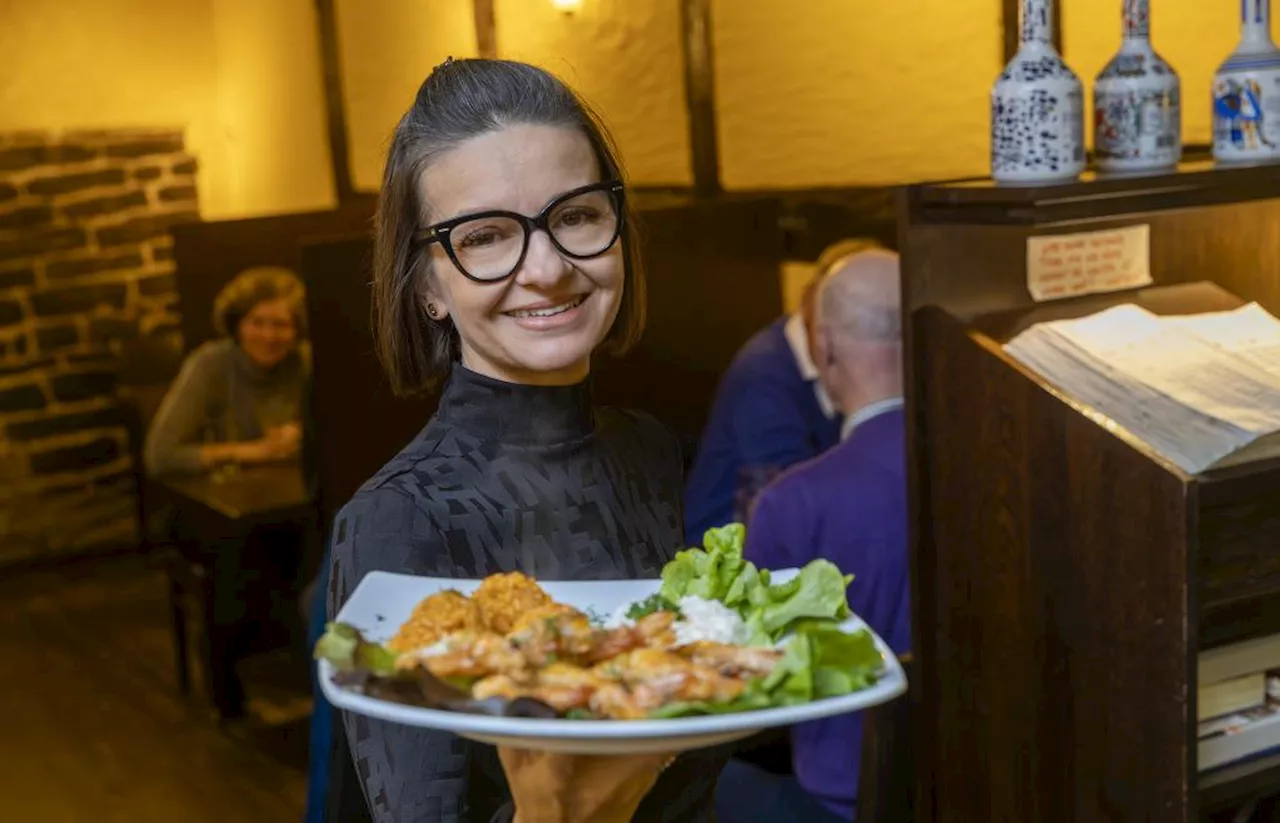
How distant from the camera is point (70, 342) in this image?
7105mm

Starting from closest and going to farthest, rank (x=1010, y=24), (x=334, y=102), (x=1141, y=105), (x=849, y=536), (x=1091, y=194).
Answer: (x=1091, y=194) < (x=1141, y=105) < (x=849, y=536) < (x=1010, y=24) < (x=334, y=102)

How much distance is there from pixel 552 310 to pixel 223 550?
3801mm

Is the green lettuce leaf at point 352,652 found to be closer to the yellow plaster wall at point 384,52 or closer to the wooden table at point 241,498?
the wooden table at point 241,498

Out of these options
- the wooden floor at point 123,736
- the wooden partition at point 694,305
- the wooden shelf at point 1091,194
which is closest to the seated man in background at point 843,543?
the wooden shelf at point 1091,194

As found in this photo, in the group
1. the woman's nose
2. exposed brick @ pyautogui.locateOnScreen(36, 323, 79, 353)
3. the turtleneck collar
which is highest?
the woman's nose

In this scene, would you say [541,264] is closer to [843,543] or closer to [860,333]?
Result: [843,543]

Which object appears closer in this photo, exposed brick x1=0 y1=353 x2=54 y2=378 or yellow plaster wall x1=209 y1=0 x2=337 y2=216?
yellow plaster wall x1=209 y1=0 x2=337 y2=216

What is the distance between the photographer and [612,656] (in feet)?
3.52

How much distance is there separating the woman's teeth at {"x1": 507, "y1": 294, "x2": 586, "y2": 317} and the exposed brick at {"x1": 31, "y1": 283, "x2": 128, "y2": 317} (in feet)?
20.9

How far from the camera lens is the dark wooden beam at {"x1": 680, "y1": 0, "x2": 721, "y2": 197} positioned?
4562 millimetres

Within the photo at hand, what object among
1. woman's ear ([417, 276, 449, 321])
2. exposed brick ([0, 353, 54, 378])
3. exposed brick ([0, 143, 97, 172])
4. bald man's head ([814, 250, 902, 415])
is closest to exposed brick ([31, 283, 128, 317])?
exposed brick ([0, 353, 54, 378])

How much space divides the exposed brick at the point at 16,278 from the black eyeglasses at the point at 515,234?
629 cm

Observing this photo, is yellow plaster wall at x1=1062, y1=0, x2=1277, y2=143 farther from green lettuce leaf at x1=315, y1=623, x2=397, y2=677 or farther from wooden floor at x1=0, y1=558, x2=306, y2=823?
wooden floor at x1=0, y1=558, x2=306, y2=823

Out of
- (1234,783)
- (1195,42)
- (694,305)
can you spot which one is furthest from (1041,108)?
(694,305)
